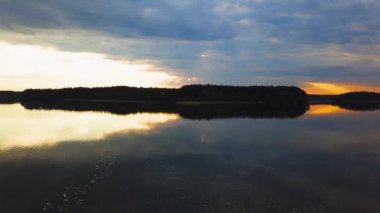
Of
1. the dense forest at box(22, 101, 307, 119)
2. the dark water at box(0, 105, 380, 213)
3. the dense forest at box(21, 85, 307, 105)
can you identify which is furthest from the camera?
the dense forest at box(21, 85, 307, 105)

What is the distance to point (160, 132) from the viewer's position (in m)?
41.2

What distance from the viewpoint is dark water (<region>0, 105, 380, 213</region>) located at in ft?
50.7

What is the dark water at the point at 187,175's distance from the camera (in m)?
15.4

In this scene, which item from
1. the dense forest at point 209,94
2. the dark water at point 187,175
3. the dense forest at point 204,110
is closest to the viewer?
the dark water at point 187,175

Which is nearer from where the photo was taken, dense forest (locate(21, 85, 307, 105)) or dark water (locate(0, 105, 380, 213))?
dark water (locate(0, 105, 380, 213))

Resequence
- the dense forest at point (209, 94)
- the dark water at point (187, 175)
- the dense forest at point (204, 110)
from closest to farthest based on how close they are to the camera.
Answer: the dark water at point (187, 175) < the dense forest at point (204, 110) < the dense forest at point (209, 94)

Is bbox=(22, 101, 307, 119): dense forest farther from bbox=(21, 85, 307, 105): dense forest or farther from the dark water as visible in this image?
bbox=(21, 85, 307, 105): dense forest

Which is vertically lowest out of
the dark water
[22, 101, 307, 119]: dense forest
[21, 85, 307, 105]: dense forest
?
the dark water

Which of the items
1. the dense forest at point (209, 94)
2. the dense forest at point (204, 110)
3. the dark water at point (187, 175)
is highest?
the dense forest at point (209, 94)

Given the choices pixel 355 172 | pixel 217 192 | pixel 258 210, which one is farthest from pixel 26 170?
pixel 355 172

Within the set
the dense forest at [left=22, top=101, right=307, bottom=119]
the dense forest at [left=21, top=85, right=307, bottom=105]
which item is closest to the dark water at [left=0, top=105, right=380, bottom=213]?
the dense forest at [left=22, top=101, right=307, bottom=119]

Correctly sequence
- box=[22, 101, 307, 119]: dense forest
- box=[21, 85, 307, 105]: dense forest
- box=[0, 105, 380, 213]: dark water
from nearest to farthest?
box=[0, 105, 380, 213]: dark water → box=[22, 101, 307, 119]: dense forest → box=[21, 85, 307, 105]: dense forest

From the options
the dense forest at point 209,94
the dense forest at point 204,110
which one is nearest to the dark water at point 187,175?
the dense forest at point 204,110

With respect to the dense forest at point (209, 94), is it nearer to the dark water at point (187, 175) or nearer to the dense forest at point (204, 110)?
the dense forest at point (204, 110)
